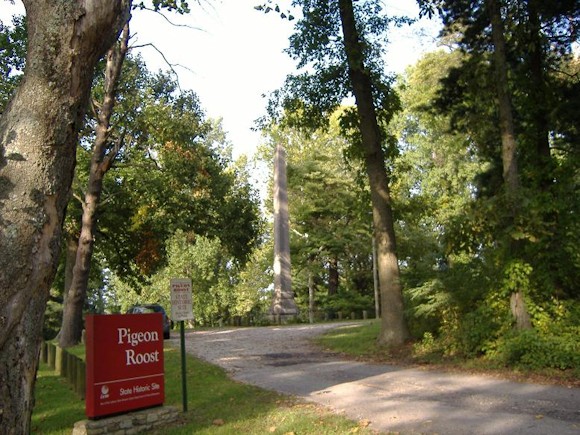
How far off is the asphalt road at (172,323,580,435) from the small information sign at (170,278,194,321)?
235 cm

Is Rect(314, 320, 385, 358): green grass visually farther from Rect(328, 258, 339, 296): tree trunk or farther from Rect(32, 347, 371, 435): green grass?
Rect(328, 258, 339, 296): tree trunk

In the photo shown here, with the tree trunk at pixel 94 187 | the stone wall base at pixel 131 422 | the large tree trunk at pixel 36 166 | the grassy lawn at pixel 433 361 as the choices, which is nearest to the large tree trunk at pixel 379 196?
the grassy lawn at pixel 433 361

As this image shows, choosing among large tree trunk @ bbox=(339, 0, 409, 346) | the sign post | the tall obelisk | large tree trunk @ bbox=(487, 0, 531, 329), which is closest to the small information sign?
the sign post

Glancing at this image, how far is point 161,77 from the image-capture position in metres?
28.1

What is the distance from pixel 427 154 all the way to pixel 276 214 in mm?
13896

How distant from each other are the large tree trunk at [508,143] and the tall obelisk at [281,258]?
2400 cm

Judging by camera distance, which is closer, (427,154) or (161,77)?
(161,77)

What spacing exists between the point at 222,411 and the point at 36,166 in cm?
525

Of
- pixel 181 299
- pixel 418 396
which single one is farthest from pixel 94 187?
pixel 418 396

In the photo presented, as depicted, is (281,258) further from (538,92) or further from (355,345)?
(538,92)

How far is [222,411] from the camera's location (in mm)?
8602

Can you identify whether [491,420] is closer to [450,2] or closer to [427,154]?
[450,2]

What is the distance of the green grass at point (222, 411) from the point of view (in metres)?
7.35

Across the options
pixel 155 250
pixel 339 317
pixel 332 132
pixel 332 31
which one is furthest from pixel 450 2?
pixel 332 132
